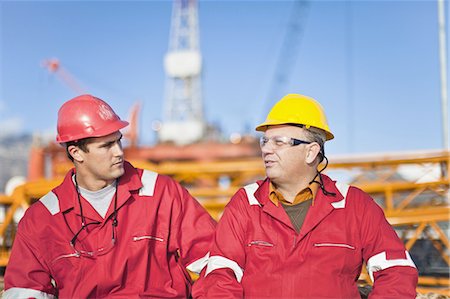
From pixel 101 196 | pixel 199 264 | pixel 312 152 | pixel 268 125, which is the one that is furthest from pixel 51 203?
pixel 312 152

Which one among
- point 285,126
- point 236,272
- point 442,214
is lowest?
point 442,214

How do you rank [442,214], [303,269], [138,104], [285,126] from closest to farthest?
[303,269], [285,126], [442,214], [138,104]

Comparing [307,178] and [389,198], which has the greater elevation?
[307,178]

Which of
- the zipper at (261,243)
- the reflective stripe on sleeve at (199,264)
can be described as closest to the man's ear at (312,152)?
the zipper at (261,243)

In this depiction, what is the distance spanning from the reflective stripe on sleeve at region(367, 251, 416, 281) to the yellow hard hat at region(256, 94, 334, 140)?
0.81 metres

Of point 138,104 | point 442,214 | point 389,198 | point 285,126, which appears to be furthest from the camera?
point 138,104

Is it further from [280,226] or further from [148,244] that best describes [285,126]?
[148,244]

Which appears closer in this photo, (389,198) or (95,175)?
(95,175)

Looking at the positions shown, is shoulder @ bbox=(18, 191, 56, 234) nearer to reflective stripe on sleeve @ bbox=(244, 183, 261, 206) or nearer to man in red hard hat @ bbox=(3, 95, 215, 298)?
man in red hard hat @ bbox=(3, 95, 215, 298)

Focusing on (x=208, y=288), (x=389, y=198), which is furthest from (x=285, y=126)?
(x=389, y=198)

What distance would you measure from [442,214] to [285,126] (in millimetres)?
3932

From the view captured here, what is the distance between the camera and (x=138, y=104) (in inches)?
1513

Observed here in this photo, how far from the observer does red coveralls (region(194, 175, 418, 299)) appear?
110 inches

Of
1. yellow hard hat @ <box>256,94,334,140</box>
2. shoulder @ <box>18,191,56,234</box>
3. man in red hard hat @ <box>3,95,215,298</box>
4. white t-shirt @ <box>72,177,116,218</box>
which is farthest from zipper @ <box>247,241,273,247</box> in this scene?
shoulder @ <box>18,191,56,234</box>
